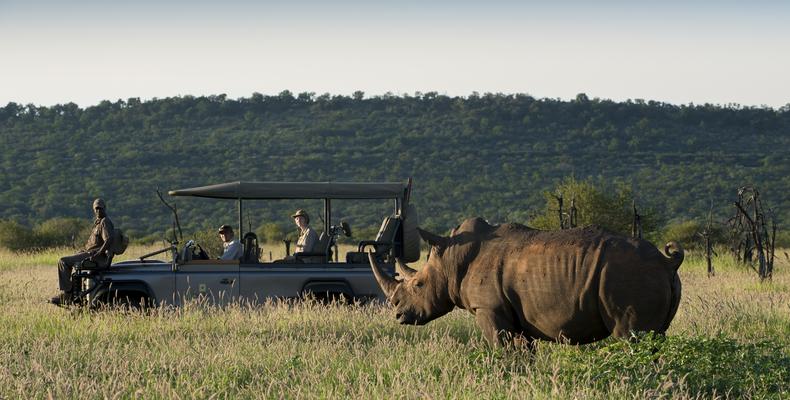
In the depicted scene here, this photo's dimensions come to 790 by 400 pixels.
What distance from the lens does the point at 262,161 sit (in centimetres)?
7256

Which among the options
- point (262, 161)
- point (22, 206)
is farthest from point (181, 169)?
point (22, 206)

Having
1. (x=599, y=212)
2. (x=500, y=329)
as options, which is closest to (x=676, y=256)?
(x=500, y=329)

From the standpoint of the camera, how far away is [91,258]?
1300cm

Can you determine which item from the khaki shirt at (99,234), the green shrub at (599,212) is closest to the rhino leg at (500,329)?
the khaki shirt at (99,234)

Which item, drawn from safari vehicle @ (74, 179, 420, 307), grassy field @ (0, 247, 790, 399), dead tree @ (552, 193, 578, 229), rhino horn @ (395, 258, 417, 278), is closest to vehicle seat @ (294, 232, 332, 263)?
safari vehicle @ (74, 179, 420, 307)

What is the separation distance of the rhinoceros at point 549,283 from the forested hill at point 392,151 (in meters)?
42.3

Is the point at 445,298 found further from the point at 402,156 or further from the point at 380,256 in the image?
the point at 402,156

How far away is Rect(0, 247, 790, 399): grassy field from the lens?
7.61 m

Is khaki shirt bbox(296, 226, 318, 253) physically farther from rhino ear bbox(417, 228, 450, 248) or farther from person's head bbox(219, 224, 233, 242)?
rhino ear bbox(417, 228, 450, 248)

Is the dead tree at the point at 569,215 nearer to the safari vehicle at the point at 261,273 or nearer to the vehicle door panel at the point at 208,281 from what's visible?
the safari vehicle at the point at 261,273

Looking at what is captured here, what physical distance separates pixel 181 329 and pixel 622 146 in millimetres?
67758

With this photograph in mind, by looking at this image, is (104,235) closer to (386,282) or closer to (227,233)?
(227,233)

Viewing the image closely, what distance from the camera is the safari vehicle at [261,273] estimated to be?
1296 cm

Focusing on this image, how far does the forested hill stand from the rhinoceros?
42.3 meters
